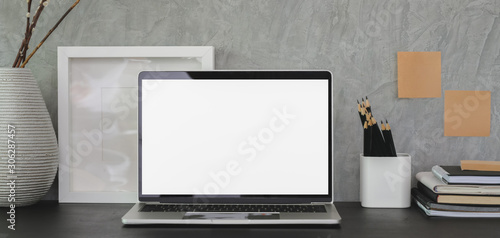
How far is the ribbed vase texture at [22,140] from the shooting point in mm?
1026

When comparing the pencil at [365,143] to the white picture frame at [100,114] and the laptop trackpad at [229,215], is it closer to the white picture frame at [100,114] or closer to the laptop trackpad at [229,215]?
the laptop trackpad at [229,215]

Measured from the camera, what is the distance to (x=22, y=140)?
1035 millimetres

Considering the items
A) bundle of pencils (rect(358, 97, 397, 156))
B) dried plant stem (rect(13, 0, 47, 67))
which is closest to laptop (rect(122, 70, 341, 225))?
bundle of pencils (rect(358, 97, 397, 156))

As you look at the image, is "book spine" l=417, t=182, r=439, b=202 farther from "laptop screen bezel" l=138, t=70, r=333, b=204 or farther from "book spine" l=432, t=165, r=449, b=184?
"laptop screen bezel" l=138, t=70, r=333, b=204

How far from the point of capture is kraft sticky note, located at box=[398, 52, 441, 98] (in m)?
1.15

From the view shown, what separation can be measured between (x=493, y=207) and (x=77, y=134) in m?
1.06

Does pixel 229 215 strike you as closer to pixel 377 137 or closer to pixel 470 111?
pixel 377 137

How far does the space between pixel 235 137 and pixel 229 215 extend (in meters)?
0.19

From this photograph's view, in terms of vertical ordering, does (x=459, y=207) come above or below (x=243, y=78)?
below

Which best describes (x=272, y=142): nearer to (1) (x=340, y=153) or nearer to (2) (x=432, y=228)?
(1) (x=340, y=153)

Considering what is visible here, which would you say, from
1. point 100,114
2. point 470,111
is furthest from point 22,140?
point 470,111

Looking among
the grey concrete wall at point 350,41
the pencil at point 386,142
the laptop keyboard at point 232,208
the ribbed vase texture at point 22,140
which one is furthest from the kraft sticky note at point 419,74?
the ribbed vase texture at point 22,140

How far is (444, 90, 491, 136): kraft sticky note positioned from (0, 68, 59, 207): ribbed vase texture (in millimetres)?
1065

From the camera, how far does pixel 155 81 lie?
3.37 feet
